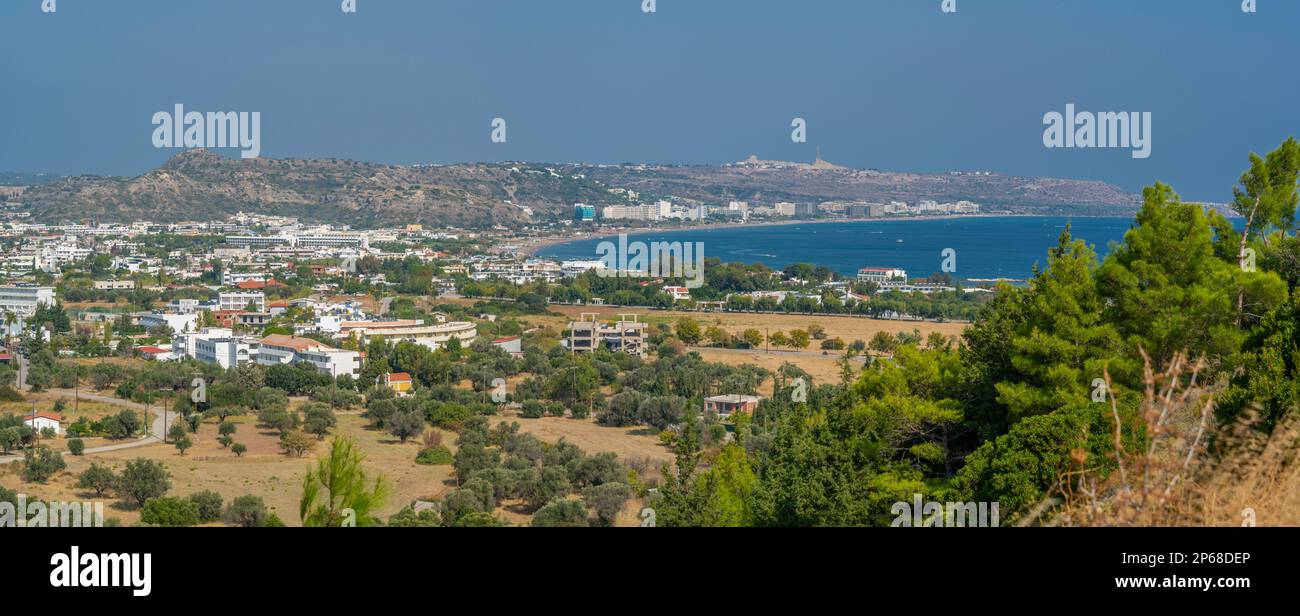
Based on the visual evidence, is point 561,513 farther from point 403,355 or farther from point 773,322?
point 773,322

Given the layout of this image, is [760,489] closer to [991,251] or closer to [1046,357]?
[1046,357]

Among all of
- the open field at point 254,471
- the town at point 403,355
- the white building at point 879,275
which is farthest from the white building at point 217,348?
the white building at point 879,275

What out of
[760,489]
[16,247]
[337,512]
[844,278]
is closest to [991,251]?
[844,278]

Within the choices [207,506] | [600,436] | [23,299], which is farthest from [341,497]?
[23,299]

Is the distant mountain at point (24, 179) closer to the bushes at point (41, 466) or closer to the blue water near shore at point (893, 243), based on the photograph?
the blue water near shore at point (893, 243)

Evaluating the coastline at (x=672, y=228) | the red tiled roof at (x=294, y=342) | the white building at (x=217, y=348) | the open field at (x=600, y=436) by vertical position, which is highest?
the coastline at (x=672, y=228)

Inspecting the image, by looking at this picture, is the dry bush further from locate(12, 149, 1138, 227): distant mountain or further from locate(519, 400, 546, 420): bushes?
locate(12, 149, 1138, 227): distant mountain
